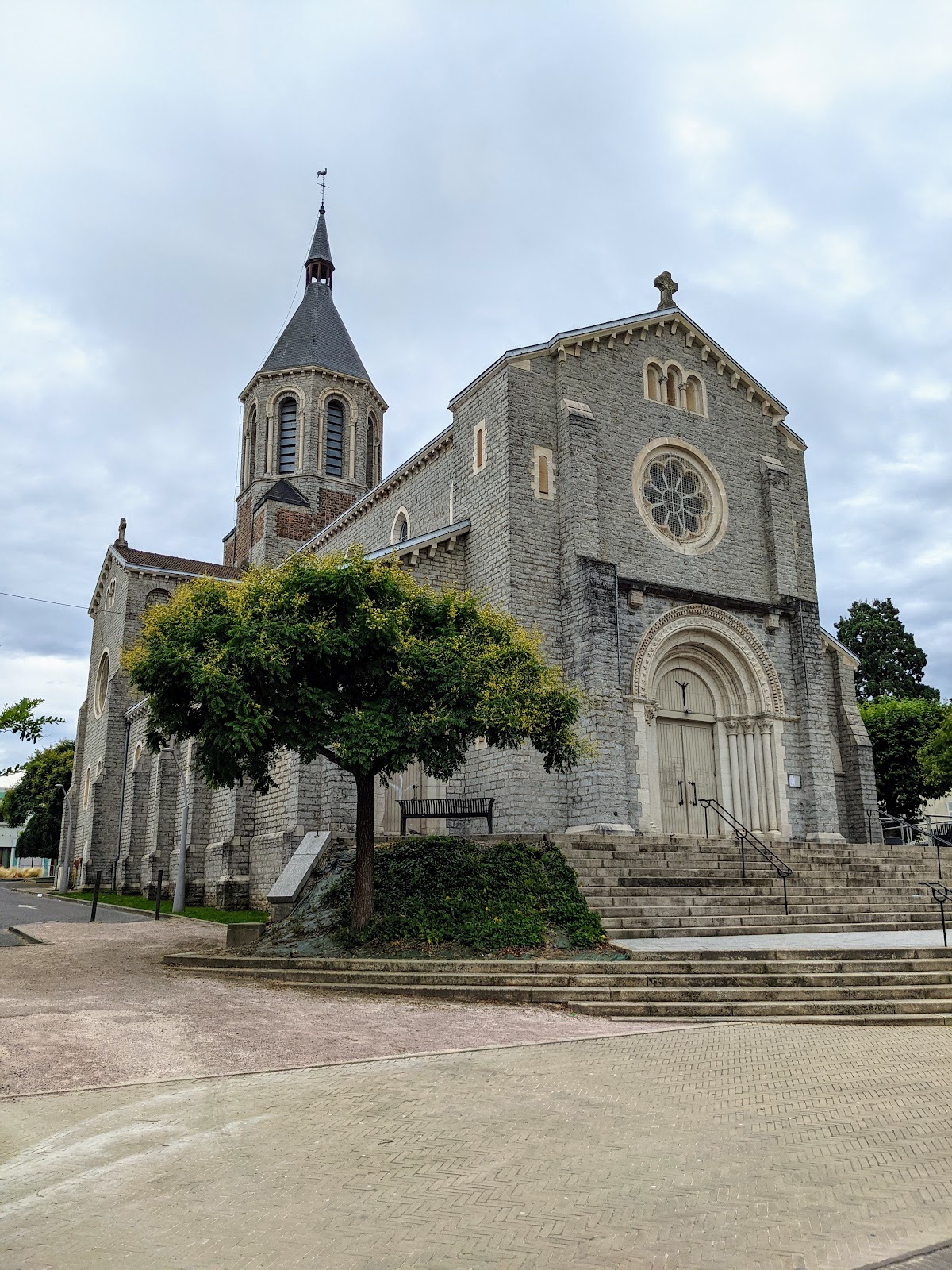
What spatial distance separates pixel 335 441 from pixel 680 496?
2159 cm

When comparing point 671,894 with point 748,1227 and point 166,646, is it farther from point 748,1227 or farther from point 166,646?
point 748,1227

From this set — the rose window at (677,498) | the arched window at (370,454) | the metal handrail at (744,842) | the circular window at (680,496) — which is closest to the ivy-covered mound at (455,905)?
the metal handrail at (744,842)

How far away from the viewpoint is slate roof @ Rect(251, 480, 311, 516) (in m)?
39.0

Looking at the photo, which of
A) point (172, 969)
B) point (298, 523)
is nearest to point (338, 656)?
point (172, 969)

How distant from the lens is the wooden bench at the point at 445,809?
62.7 feet

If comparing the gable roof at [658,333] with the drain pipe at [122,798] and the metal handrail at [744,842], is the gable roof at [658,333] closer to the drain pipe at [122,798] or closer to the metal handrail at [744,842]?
the metal handrail at [744,842]

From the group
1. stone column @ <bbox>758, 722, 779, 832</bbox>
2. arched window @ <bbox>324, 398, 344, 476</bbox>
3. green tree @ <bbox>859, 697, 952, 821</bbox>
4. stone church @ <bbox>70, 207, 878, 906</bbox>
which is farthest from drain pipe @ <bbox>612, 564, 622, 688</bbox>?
arched window @ <bbox>324, 398, 344, 476</bbox>

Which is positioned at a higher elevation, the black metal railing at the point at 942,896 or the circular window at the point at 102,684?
the circular window at the point at 102,684

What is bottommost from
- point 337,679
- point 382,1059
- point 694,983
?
point 382,1059

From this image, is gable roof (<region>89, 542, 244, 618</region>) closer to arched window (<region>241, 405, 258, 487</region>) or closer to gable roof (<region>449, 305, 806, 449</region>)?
arched window (<region>241, 405, 258, 487</region>)

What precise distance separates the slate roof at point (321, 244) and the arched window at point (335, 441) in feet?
32.9

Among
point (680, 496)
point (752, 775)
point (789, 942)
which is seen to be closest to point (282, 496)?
point (680, 496)

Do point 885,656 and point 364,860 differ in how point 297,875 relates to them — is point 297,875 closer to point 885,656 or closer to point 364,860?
point 364,860

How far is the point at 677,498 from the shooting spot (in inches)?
981
